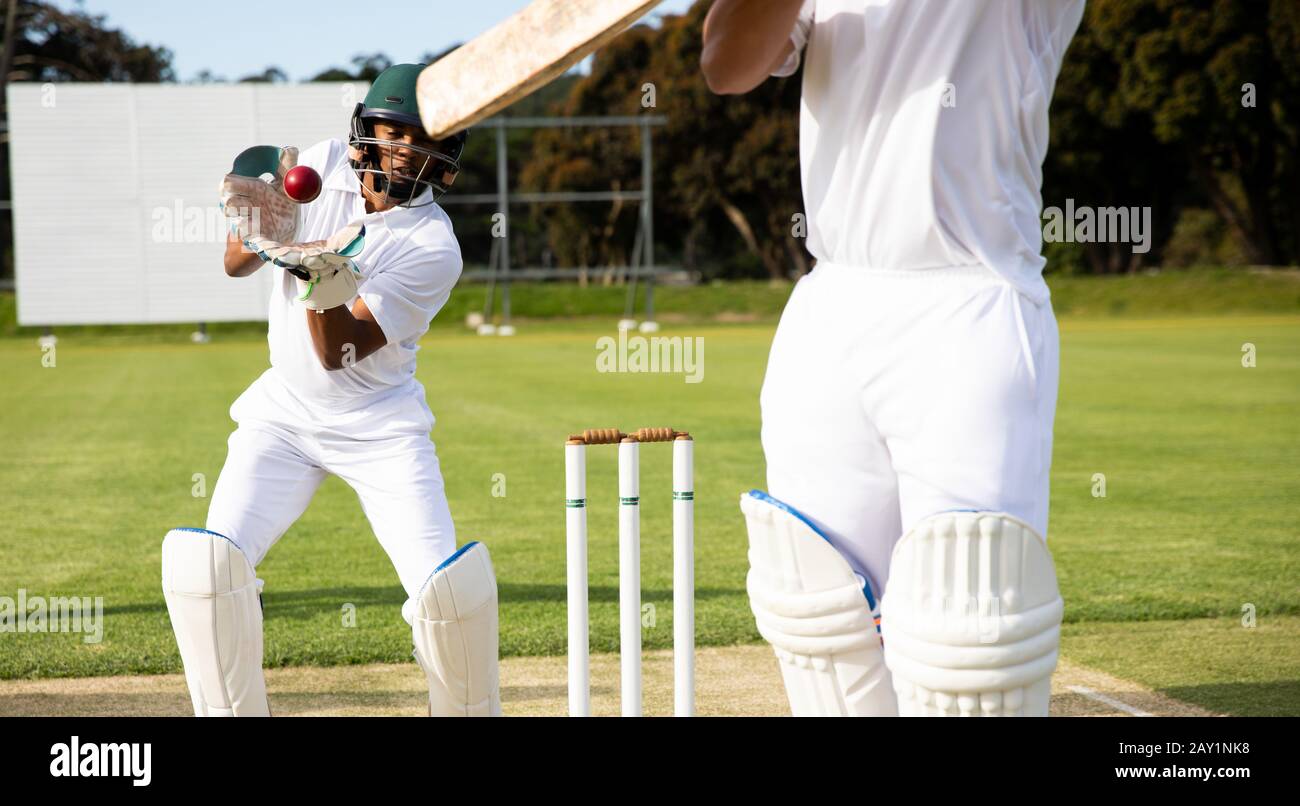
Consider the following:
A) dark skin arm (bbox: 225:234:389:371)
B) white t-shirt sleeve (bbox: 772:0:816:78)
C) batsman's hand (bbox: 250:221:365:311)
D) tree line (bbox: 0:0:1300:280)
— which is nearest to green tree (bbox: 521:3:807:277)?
tree line (bbox: 0:0:1300:280)

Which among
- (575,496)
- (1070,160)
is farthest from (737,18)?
(1070,160)

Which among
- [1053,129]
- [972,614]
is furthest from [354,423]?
[1053,129]

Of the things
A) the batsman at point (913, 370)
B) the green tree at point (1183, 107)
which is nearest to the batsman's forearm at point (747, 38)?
the batsman at point (913, 370)

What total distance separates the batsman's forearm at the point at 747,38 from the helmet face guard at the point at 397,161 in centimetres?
110

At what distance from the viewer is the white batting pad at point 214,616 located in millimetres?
3455

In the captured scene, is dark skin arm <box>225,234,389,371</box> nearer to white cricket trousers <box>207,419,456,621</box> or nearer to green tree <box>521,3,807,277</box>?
white cricket trousers <box>207,419,456,621</box>

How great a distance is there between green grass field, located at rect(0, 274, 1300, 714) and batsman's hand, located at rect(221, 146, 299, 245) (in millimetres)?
2296

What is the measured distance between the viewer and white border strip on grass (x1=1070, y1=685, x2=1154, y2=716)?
14.3 feet

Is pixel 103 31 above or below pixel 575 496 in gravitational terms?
above

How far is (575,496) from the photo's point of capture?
3352 mm

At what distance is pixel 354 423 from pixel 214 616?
2.11 feet

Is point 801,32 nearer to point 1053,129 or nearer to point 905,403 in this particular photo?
point 905,403
